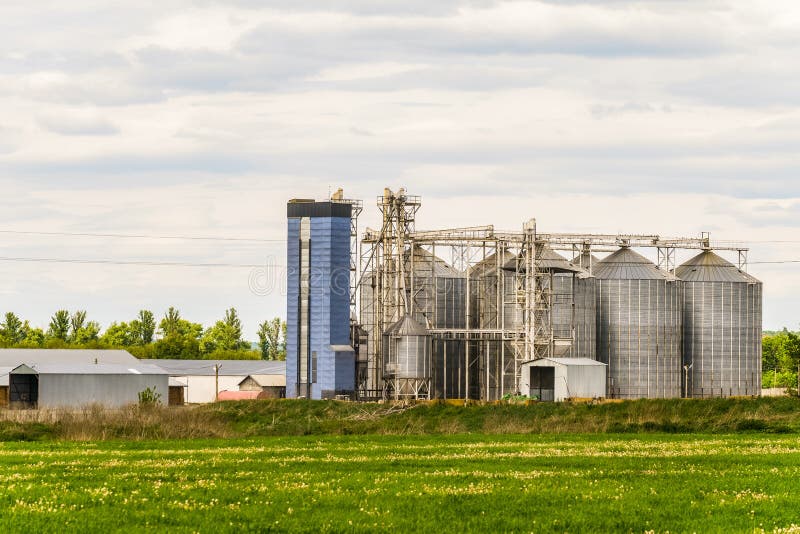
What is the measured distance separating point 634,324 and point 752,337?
12.7 meters

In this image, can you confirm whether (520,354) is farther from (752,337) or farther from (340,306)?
(752,337)

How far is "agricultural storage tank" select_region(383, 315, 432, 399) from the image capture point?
98812 mm

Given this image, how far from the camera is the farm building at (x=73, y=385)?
9431cm

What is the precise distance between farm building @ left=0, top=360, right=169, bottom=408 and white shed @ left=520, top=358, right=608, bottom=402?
32.3m

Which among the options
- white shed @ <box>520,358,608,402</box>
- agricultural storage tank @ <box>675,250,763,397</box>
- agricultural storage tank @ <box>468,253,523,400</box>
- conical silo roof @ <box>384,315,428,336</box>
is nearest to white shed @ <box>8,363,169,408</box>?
conical silo roof @ <box>384,315,428,336</box>

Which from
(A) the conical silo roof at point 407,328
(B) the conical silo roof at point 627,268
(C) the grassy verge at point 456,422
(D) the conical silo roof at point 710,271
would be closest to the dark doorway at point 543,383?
(A) the conical silo roof at point 407,328

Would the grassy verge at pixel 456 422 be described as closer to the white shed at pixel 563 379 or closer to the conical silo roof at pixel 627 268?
the white shed at pixel 563 379

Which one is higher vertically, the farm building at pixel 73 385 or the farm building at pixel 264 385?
the farm building at pixel 73 385

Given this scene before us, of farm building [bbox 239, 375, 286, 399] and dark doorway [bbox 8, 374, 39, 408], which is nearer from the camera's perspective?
dark doorway [bbox 8, 374, 39, 408]

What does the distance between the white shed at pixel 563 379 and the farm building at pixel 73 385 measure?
106 feet

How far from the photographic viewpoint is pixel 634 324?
350ft

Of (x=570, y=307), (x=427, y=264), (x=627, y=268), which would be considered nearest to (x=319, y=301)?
(x=427, y=264)

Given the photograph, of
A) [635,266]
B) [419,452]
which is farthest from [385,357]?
[419,452]

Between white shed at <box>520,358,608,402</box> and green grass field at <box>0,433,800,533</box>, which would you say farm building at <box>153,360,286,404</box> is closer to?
white shed at <box>520,358,608,402</box>
